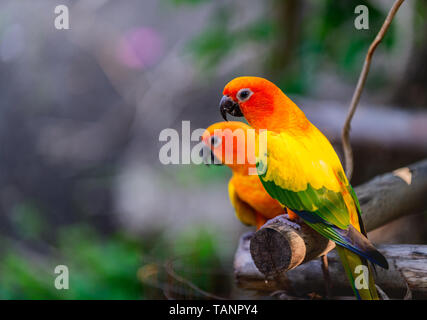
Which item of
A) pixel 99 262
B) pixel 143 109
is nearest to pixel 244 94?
pixel 99 262

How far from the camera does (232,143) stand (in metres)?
0.79

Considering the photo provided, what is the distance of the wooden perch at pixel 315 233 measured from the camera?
702mm

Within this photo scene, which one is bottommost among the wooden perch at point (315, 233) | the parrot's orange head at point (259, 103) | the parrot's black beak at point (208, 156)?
the wooden perch at point (315, 233)

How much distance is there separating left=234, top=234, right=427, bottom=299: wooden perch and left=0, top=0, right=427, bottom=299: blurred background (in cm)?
69

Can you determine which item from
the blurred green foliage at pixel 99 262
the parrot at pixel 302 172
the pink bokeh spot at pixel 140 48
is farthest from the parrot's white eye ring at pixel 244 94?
the pink bokeh spot at pixel 140 48

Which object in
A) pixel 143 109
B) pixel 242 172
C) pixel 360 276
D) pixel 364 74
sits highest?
pixel 143 109

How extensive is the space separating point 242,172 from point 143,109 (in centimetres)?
172

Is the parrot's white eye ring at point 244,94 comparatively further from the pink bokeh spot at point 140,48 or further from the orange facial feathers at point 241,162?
the pink bokeh spot at point 140,48

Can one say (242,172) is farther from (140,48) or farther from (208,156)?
(140,48)

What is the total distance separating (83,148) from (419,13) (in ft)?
Result: 6.89

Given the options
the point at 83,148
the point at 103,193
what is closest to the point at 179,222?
the point at 103,193

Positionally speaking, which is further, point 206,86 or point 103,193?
point 103,193

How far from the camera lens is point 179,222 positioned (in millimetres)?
2207

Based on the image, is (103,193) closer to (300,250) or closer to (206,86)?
(206,86)
